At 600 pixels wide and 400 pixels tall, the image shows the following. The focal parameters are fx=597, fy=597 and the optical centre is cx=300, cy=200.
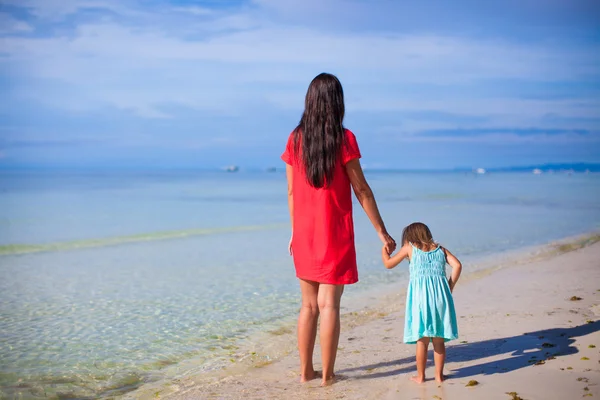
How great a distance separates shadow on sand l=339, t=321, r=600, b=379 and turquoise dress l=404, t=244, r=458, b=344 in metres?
0.51

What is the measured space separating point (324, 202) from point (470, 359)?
186 cm

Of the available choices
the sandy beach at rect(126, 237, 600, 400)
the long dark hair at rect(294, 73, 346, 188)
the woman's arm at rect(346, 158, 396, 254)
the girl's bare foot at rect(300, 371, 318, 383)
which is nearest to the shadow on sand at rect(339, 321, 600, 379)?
the sandy beach at rect(126, 237, 600, 400)

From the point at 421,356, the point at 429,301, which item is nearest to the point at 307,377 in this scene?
the point at 421,356

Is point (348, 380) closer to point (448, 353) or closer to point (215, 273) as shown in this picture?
point (448, 353)

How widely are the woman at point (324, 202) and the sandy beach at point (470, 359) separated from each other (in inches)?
18.7

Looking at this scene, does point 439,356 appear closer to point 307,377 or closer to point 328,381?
point 328,381

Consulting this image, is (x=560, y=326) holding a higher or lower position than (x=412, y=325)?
lower

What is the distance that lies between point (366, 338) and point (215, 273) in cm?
478

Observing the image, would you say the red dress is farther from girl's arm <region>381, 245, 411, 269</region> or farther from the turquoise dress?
the turquoise dress

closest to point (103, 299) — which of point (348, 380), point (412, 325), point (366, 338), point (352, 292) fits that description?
point (352, 292)

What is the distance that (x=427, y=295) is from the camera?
13.4 feet

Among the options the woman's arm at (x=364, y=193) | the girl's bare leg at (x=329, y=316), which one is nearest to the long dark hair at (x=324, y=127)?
the woman's arm at (x=364, y=193)

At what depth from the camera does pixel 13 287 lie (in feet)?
30.0

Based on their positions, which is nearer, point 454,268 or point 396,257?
point 454,268
